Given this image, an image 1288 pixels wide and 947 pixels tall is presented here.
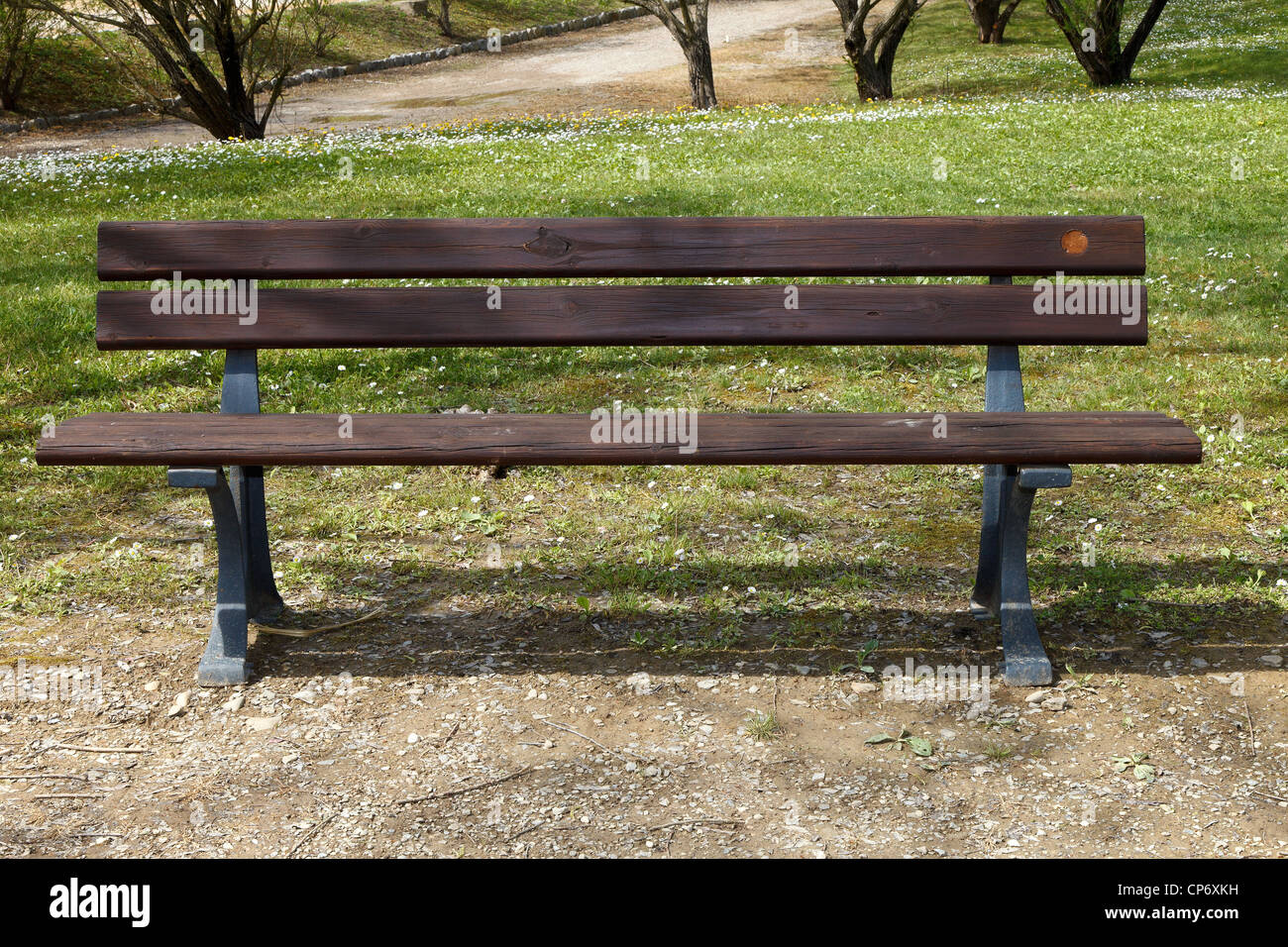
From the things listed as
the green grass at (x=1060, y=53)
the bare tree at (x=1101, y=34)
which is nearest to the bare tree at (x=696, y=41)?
the green grass at (x=1060, y=53)

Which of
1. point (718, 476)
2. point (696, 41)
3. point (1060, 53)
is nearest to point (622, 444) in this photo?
point (718, 476)

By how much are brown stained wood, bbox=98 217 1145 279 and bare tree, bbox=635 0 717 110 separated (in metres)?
16.4

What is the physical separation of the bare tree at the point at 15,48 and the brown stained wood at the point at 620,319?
16.2 m

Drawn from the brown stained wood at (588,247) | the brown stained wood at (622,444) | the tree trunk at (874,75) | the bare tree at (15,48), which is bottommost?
the brown stained wood at (622,444)

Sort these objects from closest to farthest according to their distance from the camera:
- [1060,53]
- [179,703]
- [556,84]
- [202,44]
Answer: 1. [179,703]
2. [202,44]
3. [1060,53]
4. [556,84]

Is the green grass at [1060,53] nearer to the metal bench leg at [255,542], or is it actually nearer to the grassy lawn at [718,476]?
the grassy lawn at [718,476]

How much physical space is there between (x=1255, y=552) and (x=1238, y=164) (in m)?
7.11

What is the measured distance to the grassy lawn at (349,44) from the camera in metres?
22.0

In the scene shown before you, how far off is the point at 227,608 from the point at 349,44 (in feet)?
83.3

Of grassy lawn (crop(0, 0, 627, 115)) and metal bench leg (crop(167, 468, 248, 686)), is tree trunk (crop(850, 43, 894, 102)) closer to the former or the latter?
grassy lawn (crop(0, 0, 627, 115))

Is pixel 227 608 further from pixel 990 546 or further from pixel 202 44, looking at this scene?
pixel 202 44

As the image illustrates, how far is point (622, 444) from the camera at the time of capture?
10.7 ft

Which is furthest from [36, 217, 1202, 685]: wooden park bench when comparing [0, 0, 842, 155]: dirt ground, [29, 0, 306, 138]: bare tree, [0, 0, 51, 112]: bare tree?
[0, 0, 51, 112]: bare tree

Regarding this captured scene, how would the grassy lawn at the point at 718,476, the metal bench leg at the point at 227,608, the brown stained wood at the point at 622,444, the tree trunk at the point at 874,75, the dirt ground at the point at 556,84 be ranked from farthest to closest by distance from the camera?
1. the dirt ground at the point at 556,84
2. the tree trunk at the point at 874,75
3. the grassy lawn at the point at 718,476
4. the metal bench leg at the point at 227,608
5. the brown stained wood at the point at 622,444
